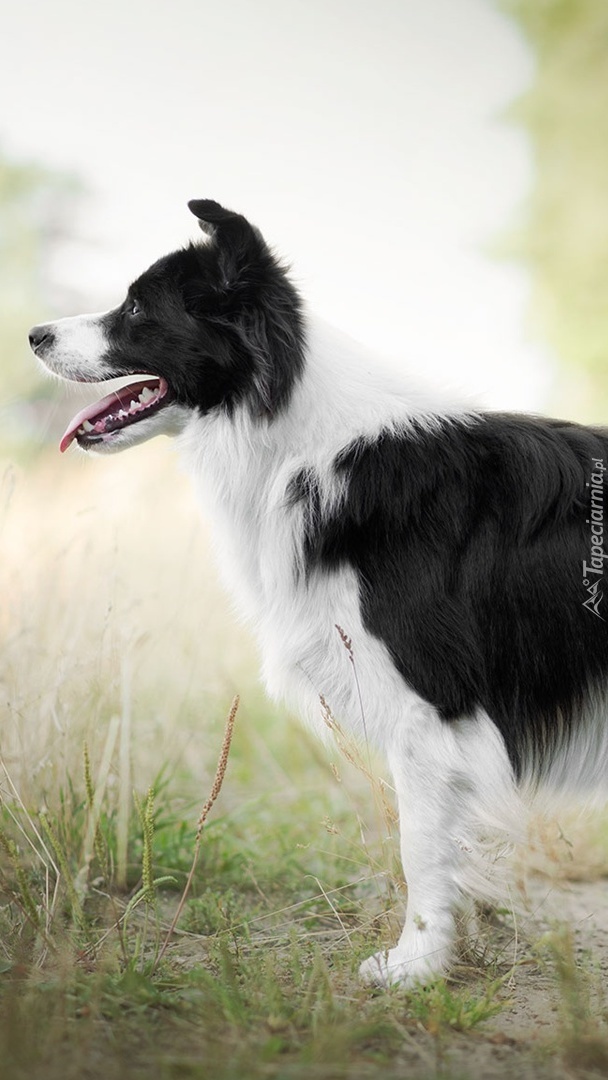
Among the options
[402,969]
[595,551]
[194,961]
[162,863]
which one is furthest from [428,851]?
[162,863]

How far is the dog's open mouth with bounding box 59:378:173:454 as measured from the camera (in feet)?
9.34

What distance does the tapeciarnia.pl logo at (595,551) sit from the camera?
264 cm

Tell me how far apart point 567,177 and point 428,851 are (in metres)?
8.61

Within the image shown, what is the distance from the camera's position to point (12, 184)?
13352mm

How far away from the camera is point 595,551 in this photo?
2.66 m

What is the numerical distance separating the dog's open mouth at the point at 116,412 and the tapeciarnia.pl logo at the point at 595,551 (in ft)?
4.25

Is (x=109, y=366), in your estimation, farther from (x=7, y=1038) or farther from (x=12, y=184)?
(x=12, y=184)

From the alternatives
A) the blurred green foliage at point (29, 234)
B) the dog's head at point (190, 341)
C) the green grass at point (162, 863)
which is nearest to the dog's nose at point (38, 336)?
the dog's head at point (190, 341)

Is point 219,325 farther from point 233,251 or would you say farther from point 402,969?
point 402,969

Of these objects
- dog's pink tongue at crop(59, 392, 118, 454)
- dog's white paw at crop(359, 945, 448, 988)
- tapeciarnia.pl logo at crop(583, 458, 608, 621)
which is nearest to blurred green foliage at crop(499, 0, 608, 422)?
tapeciarnia.pl logo at crop(583, 458, 608, 621)

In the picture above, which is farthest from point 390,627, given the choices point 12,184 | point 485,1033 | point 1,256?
point 12,184

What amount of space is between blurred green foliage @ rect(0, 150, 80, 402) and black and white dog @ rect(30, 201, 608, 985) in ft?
30.1

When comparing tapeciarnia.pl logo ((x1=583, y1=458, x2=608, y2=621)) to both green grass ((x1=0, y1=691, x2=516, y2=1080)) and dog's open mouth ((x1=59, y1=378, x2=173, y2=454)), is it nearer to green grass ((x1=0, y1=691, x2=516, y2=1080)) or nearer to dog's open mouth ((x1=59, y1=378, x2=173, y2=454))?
green grass ((x1=0, y1=691, x2=516, y2=1080))

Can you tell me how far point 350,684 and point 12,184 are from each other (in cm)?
1277
